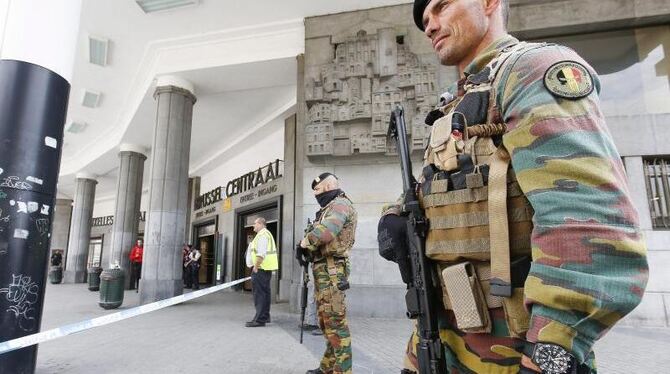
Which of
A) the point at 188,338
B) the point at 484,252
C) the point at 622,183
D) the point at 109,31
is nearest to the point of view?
the point at 622,183

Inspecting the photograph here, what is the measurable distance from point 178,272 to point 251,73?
5063 mm

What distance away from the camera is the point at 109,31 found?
892 centimetres

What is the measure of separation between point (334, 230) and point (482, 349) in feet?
8.66

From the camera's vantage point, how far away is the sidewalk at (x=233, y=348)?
395 cm

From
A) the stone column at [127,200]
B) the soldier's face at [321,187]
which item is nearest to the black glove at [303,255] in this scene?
the soldier's face at [321,187]

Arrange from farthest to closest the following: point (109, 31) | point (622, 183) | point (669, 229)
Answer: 1. point (109, 31)
2. point (669, 229)
3. point (622, 183)

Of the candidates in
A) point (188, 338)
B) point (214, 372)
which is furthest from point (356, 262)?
point (214, 372)

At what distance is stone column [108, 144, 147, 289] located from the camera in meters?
14.2

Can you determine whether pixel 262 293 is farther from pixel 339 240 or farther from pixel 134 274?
pixel 134 274

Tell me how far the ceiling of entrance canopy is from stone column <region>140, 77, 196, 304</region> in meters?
0.63

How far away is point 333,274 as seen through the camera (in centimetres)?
382

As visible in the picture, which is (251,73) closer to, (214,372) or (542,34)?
(542,34)

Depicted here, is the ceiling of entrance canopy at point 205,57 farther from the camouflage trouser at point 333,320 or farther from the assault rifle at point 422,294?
the assault rifle at point 422,294

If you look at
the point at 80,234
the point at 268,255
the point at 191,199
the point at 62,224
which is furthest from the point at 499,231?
the point at 62,224
